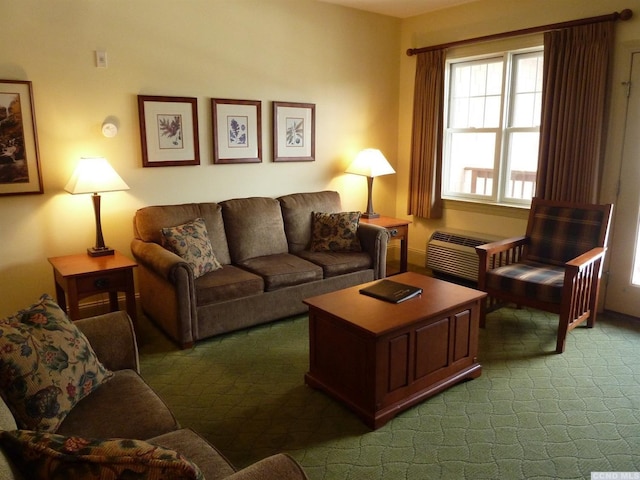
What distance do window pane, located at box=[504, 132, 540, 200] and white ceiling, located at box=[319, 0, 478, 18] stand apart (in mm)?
1389

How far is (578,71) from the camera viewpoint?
3775 mm

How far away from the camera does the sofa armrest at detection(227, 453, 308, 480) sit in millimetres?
1270

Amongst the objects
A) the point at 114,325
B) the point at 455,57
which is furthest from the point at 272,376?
the point at 455,57

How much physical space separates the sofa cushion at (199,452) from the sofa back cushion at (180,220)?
2231 millimetres

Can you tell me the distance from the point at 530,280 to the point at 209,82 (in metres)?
2.95

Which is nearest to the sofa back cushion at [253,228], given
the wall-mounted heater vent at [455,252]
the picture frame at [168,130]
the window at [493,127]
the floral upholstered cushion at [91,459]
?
the picture frame at [168,130]

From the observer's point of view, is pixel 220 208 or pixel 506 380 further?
pixel 220 208

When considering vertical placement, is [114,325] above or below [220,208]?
below

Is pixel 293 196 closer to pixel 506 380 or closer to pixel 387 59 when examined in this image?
pixel 387 59

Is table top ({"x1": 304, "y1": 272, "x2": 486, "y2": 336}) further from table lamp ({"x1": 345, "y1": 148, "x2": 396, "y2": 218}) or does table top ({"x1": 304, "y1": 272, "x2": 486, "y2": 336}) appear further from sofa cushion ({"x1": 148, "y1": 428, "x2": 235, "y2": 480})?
table lamp ({"x1": 345, "y1": 148, "x2": 396, "y2": 218})

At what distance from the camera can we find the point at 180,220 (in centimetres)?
380

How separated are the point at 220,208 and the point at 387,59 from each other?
253 cm

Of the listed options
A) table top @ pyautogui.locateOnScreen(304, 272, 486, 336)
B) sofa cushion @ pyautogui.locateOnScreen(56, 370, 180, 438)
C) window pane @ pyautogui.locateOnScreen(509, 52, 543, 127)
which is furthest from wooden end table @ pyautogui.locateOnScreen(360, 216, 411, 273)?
sofa cushion @ pyautogui.locateOnScreen(56, 370, 180, 438)

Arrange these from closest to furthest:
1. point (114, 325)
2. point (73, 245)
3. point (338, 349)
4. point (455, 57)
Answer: point (114, 325), point (338, 349), point (73, 245), point (455, 57)
